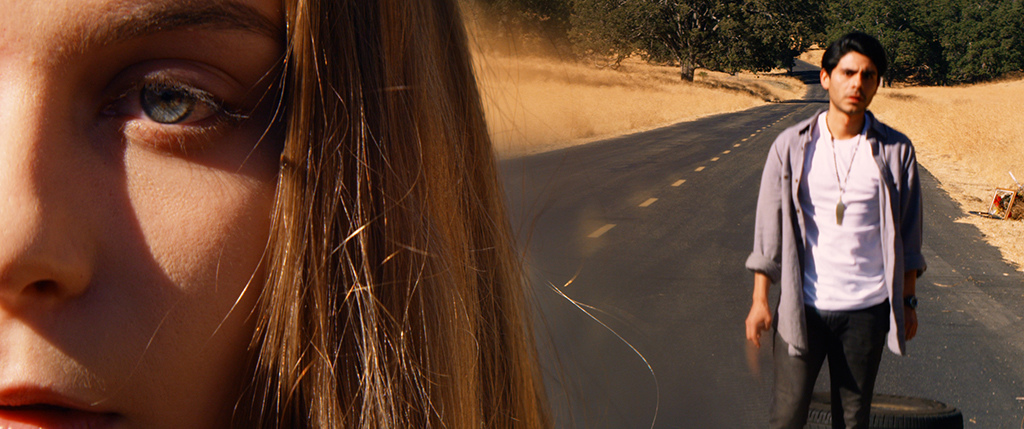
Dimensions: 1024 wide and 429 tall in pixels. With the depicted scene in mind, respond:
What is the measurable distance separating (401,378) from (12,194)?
0.38m

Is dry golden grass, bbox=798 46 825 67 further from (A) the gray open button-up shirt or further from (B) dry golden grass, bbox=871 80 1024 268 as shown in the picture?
(A) the gray open button-up shirt

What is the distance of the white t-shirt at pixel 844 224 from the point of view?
2.49m

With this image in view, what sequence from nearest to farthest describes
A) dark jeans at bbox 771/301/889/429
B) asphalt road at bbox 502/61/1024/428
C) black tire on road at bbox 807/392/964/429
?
dark jeans at bbox 771/301/889/429
black tire on road at bbox 807/392/964/429
asphalt road at bbox 502/61/1024/428

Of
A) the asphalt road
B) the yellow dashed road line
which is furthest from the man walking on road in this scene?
the yellow dashed road line

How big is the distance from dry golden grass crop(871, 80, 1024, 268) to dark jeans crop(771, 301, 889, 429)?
640 cm

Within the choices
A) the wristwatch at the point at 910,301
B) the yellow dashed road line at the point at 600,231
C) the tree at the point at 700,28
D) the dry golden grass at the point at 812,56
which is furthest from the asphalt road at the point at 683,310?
the dry golden grass at the point at 812,56

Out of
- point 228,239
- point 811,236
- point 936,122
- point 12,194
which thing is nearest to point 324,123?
point 228,239

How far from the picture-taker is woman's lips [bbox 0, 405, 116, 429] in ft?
1.74

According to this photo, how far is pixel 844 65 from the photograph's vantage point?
2.62 metres

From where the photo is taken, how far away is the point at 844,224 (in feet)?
8.27

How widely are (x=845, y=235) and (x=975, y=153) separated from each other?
65.0ft

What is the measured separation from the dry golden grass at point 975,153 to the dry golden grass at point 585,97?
623 centimetres

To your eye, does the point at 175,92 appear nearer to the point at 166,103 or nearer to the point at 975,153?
the point at 166,103

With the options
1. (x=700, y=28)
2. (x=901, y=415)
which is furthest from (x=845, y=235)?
(x=700, y=28)
